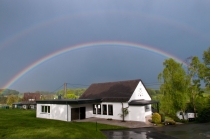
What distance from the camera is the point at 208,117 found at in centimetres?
2939

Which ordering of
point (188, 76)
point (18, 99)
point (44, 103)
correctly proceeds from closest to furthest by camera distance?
point (44, 103) < point (188, 76) < point (18, 99)

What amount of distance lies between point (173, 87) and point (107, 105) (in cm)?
1283

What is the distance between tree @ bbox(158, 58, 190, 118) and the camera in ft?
98.1

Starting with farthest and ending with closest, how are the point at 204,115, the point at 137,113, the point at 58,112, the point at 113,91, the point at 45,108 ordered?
the point at 113,91
the point at 204,115
the point at 45,108
the point at 58,112
the point at 137,113

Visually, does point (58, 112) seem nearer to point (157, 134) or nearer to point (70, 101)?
point (70, 101)

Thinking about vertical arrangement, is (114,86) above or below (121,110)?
above

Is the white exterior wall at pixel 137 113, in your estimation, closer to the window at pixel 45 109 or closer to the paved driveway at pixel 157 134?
the paved driveway at pixel 157 134

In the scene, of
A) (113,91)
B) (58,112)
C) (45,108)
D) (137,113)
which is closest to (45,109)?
(45,108)

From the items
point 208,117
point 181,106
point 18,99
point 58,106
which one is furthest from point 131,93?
point 18,99

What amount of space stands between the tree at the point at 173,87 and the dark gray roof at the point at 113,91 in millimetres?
5803

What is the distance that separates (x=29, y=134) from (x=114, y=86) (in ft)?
70.4

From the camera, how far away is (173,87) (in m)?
30.7

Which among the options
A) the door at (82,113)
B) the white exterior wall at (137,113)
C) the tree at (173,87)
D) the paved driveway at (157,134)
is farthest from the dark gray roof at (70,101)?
the tree at (173,87)

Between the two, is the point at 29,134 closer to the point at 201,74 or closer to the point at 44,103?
the point at 44,103
